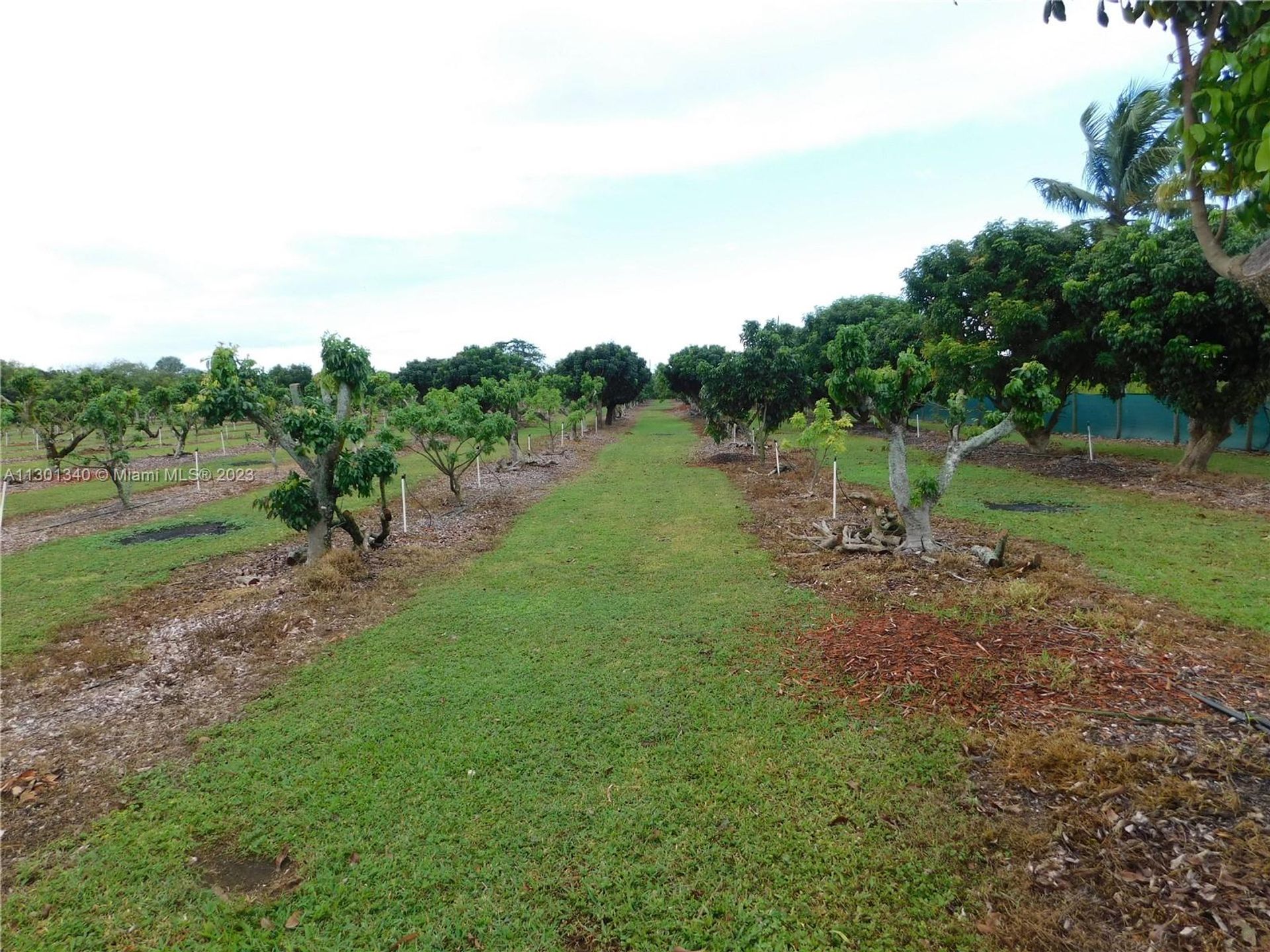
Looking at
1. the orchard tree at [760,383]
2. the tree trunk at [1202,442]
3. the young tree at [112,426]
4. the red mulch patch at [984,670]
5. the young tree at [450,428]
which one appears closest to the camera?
the red mulch patch at [984,670]

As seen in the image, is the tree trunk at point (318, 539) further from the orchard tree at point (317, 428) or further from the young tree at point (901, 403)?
the young tree at point (901, 403)

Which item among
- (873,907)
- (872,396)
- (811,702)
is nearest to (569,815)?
(873,907)

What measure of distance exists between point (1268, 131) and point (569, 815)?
423cm

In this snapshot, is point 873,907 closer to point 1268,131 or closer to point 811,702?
point 811,702

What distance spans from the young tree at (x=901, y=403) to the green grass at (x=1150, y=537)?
6.43ft

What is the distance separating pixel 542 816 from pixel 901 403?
6.99m

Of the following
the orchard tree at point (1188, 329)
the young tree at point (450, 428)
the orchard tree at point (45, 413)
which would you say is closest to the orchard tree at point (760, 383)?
the young tree at point (450, 428)

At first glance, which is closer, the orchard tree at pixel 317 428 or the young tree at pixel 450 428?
the orchard tree at pixel 317 428

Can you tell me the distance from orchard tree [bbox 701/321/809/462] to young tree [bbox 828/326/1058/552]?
379 inches

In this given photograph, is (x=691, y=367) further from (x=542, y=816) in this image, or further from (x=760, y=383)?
(x=542, y=816)

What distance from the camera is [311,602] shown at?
287 inches

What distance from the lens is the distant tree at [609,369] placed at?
38.9 metres

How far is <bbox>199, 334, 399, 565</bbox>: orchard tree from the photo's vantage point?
7.39 m

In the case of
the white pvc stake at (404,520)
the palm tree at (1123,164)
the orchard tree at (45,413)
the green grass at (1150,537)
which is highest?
the palm tree at (1123,164)
